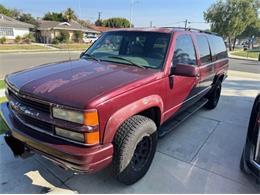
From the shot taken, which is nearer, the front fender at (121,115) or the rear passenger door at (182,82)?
the front fender at (121,115)

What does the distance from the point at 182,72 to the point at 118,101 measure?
3.71 ft

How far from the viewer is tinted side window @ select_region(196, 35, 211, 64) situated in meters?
4.24

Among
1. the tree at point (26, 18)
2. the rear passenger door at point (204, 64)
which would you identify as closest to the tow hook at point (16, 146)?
the rear passenger door at point (204, 64)

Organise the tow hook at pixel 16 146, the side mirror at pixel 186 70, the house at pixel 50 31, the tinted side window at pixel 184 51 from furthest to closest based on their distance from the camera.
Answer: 1. the house at pixel 50 31
2. the tinted side window at pixel 184 51
3. the side mirror at pixel 186 70
4. the tow hook at pixel 16 146

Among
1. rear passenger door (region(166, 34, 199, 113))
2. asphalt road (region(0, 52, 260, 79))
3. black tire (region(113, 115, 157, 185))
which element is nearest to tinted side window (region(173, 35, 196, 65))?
rear passenger door (region(166, 34, 199, 113))

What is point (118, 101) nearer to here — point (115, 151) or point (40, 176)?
point (115, 151)

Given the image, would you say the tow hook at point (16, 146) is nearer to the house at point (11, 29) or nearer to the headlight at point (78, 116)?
the headlight at point (78, 116)

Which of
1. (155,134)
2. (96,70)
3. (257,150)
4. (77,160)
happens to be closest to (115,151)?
(77,160)

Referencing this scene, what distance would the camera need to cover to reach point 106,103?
83.7 inches

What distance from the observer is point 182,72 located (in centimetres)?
294

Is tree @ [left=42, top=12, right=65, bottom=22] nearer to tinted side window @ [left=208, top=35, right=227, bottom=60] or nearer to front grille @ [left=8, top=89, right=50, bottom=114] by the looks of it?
tinted side window @ [left=208, top=35, right=227, bottom=60]

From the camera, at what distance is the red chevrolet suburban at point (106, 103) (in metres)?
2.11

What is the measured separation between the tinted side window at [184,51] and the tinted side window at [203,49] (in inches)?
15.4

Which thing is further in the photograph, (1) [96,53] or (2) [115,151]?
(1) [96,53]
